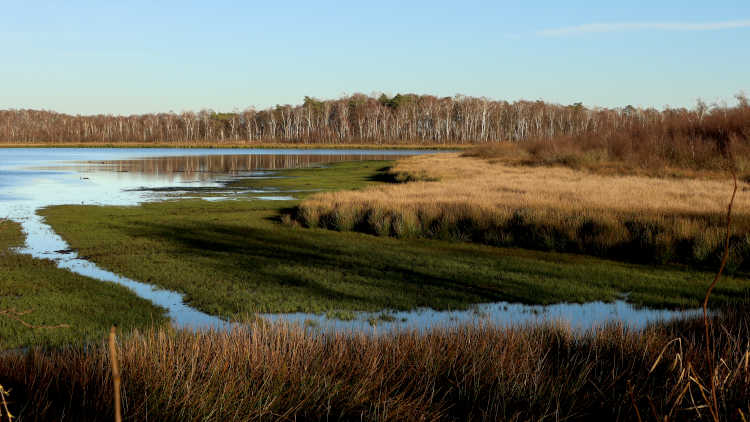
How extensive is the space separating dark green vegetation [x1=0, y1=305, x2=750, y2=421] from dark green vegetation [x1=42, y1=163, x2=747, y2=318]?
4592 millimetres

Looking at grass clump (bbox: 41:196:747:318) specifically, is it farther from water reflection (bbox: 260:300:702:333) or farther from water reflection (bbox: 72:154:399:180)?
water reflection (bbox: 72:154:399:180)

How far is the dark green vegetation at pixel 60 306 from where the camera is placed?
8594 mm

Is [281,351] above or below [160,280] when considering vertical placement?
above

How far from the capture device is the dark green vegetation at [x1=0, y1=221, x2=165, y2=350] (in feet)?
28.2

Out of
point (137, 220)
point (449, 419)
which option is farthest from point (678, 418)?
point (137, 220)

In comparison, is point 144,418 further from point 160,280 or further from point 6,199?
point 6,199

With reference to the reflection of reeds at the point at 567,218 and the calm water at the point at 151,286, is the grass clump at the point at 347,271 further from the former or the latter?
the reflection of reeds at the point at 567,218

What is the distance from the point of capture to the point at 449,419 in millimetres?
4457

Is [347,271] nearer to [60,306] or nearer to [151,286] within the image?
[151,286]

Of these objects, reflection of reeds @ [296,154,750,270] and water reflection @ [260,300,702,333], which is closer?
water reflection @ [260,300,702,333]

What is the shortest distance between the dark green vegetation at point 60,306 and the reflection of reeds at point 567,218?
880 cm

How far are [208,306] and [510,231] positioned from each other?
9527 millimetres

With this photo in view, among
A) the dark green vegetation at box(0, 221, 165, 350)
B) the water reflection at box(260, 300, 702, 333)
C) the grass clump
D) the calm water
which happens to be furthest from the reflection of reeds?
the dark green vegetation at box(0, 221, 165, 350)

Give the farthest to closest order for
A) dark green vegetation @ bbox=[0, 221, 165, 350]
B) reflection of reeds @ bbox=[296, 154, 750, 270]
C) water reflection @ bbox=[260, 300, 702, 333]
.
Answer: reflection of reeds @ bbox=[296, 154, 750, 270], water reflection @ bbox=[260, 300, 702, 333], dark green vegetation @ bbox=[0, 221, 165, 350]
